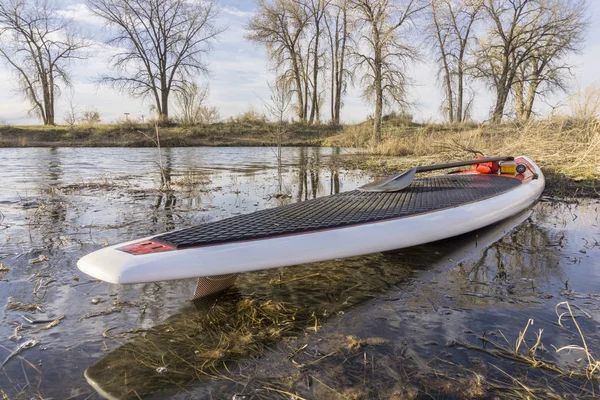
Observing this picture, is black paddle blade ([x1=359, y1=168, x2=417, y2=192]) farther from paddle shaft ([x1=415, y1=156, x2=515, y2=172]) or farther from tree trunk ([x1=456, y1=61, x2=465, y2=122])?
tree trunk ([x1=456, y1=61, x2=465, y2=122])

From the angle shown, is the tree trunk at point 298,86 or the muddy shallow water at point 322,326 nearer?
the muddy shallow water at point 322,326

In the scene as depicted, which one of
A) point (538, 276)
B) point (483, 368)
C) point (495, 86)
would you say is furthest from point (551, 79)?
point (483, 368)

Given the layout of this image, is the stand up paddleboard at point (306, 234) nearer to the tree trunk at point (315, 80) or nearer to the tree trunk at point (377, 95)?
the tree trunk at point (377, 95)

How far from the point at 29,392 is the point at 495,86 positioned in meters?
24.1

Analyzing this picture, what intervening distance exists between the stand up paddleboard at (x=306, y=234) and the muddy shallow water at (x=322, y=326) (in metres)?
0.24

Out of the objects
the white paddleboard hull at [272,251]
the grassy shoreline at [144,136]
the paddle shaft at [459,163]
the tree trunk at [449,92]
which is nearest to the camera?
the white paddleboard hull at [272,251]

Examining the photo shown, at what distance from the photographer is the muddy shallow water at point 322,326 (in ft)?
5.02

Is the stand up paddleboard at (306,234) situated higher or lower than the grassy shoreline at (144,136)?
lower

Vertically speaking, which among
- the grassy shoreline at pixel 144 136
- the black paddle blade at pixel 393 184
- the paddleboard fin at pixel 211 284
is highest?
the grassy shoreline at pixel 144 136

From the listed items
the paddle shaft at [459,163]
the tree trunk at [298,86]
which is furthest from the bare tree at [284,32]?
the paddle shaft at [459,163]

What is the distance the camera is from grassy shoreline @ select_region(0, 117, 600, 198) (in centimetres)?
684

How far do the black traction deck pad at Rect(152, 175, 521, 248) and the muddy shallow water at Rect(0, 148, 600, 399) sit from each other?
0.37 meters

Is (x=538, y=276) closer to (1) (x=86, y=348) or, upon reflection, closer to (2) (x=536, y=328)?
(2) (x=536, y=328)

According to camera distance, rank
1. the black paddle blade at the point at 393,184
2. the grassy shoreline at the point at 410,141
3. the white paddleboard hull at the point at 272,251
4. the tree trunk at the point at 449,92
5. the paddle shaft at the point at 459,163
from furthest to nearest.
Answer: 1. the tree trunk at the point at 449,92
2. the grassy shoreline at the point at 410,141
3. the paddle shaft at the point at 459,163
4. the black paddle blade at the point at 393,184
5. the white paddleboard hull at the point at 272,251
